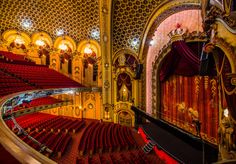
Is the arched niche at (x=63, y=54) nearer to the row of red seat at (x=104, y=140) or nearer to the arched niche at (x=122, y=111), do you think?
the arched niche at (x=122, y=111)

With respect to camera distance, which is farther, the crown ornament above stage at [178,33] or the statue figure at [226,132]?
the crown ornament above stage at [178,33]

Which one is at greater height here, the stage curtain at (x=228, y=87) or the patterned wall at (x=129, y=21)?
the patterned wall at (x=129, y=21)

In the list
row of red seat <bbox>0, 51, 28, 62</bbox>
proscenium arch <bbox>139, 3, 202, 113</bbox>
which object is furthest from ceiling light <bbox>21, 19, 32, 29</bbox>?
proscenium arch <bbox>139, 3, 202, 113</bbox>

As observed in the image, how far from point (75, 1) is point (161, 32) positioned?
4.37 meters

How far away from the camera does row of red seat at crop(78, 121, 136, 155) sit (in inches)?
177

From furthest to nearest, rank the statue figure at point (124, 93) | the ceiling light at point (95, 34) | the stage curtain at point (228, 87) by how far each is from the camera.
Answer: the ceiling light at point (95, 34)
the statue figure at point (124, 93)
the stage curtain at point (228, 87)

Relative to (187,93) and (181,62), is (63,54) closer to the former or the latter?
(181,62)

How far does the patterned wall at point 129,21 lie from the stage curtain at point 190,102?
2635 millimetres

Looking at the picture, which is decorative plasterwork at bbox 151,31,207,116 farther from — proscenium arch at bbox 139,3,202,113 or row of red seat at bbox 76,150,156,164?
row of red seat at bbox 76,150,156,164

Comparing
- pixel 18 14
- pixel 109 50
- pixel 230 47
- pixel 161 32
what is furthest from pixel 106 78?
pixel 230 47

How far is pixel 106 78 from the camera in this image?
8102 millimetres

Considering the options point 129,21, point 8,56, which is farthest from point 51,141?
point 129,21

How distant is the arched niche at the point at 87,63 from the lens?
29.2ft

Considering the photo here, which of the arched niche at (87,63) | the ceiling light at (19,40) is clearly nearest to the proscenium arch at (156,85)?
the arched niche at (87,63)
